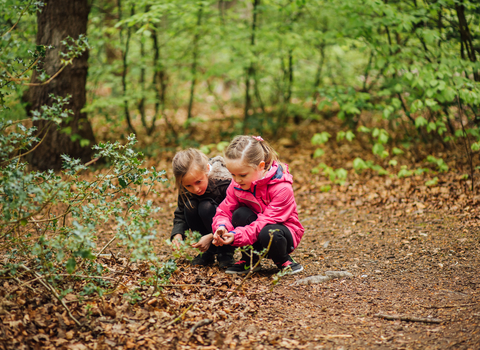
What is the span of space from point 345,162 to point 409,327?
468 cm

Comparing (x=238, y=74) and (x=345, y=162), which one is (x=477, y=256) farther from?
(x=238, y=74)

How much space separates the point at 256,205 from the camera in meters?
3.04

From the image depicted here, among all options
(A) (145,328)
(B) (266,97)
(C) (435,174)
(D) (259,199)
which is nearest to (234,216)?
(D) (259,199)

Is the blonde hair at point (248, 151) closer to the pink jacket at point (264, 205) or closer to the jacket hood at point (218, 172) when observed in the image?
the pink jacket at point (264, 205)

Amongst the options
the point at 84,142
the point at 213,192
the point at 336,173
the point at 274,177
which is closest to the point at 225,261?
the point at 213,192

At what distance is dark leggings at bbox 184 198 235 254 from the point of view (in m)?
3.17

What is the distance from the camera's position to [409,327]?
88.4 inches

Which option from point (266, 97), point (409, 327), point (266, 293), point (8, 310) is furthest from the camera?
point (266, 97)

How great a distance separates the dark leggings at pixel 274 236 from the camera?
2.83m

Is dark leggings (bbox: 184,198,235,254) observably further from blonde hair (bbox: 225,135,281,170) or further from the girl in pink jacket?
blonde hair (bbox: 225,135,281,170)

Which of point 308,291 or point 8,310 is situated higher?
point 8,310

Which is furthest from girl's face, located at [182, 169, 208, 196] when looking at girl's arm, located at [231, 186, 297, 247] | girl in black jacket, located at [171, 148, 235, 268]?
girl's arm, located at [231, 186, 297, 247]

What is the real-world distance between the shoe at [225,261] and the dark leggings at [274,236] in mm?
292

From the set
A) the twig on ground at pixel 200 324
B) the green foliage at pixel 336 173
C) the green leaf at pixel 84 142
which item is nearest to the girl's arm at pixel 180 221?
the twig on ground at pixel 200 324
